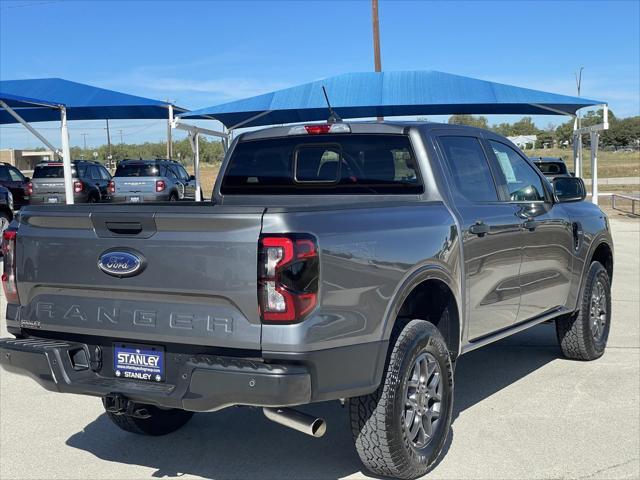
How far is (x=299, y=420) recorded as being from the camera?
3.38 metres

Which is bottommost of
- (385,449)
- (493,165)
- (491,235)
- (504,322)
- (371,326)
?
(385,449)

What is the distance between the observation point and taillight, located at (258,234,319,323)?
3.08 metres

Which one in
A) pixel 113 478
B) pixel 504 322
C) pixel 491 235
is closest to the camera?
pixel 113 478

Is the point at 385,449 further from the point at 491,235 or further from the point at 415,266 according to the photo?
the point at 491,235

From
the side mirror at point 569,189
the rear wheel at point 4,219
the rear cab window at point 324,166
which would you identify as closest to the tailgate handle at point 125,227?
the rear cab window at point 324,166

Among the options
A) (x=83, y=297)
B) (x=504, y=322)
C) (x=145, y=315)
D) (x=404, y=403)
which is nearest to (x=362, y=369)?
(x=404, y=403)

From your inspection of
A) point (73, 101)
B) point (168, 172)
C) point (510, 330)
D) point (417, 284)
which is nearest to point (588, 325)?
point (510, 330)

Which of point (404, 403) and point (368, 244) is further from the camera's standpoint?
point (404, 403)

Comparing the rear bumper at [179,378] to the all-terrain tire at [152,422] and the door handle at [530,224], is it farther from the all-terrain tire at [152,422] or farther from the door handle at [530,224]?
the door handle at [530,224]

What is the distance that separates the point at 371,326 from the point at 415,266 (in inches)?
20.1

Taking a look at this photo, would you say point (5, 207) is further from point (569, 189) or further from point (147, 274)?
point (147, 274)

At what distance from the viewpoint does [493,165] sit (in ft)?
16.7

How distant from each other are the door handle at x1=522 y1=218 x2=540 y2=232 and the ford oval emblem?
9.30 feet

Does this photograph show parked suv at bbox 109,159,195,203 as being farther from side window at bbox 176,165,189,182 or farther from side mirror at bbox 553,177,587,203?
side mirror at bbox 553,177,587,203
